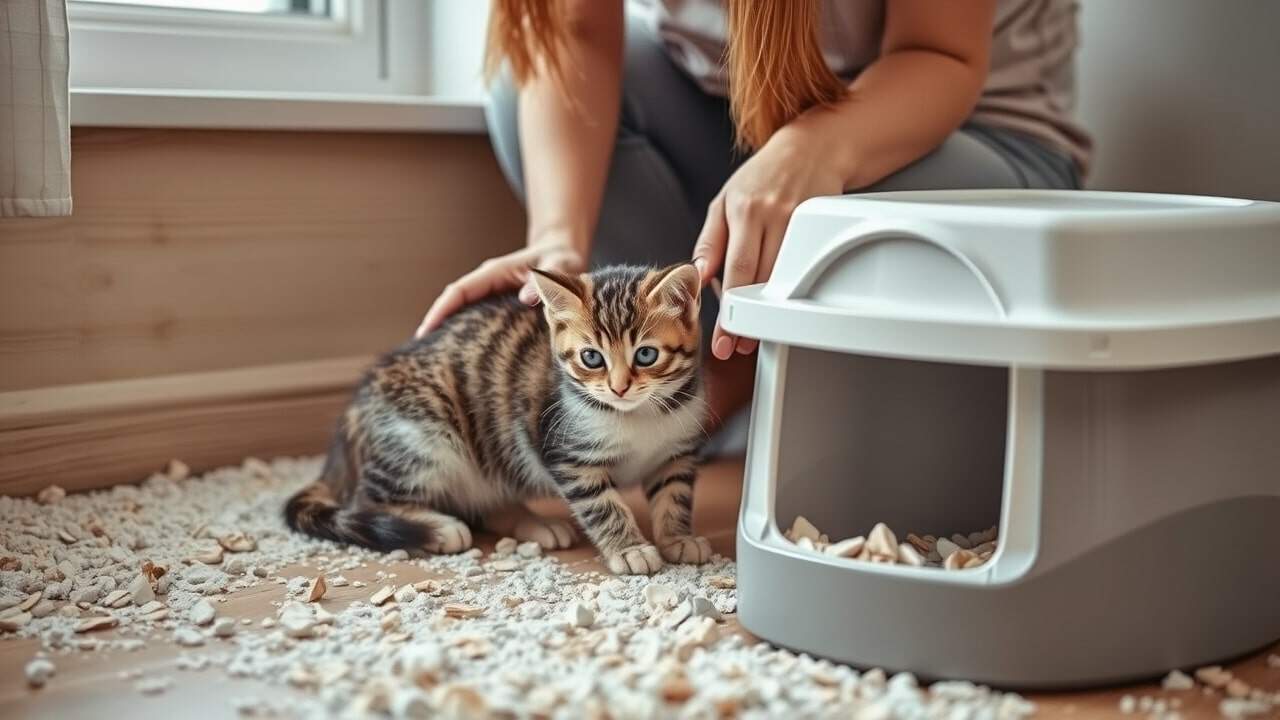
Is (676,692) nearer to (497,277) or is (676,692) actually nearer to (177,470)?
(497,277)

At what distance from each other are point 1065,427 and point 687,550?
1.84 ft

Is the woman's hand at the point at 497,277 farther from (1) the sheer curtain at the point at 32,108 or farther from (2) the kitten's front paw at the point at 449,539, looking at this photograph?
(1) the sheer curtain at the point at 32,108

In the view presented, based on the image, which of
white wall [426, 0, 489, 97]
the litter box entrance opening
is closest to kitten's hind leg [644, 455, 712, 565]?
the litter box entrance opening

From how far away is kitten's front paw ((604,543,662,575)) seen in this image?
1416mm

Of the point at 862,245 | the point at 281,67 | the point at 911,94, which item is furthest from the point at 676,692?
the point at 281,67

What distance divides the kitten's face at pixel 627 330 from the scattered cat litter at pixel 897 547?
245mm

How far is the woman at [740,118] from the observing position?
1437 millimetres

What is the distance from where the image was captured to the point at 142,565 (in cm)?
142

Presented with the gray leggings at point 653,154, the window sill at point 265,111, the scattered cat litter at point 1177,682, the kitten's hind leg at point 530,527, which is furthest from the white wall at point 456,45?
the scattered cat litter at point 1177,682

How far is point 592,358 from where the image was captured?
1415 mm

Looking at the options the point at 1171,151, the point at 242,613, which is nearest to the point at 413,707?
the point at 242,613

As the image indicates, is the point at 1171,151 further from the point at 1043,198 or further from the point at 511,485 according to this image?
the point at 511,485

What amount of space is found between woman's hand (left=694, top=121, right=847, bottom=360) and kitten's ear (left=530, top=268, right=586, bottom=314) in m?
Result: 0.14

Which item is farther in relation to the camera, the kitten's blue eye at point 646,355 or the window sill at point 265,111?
the window sill at point 265,111
